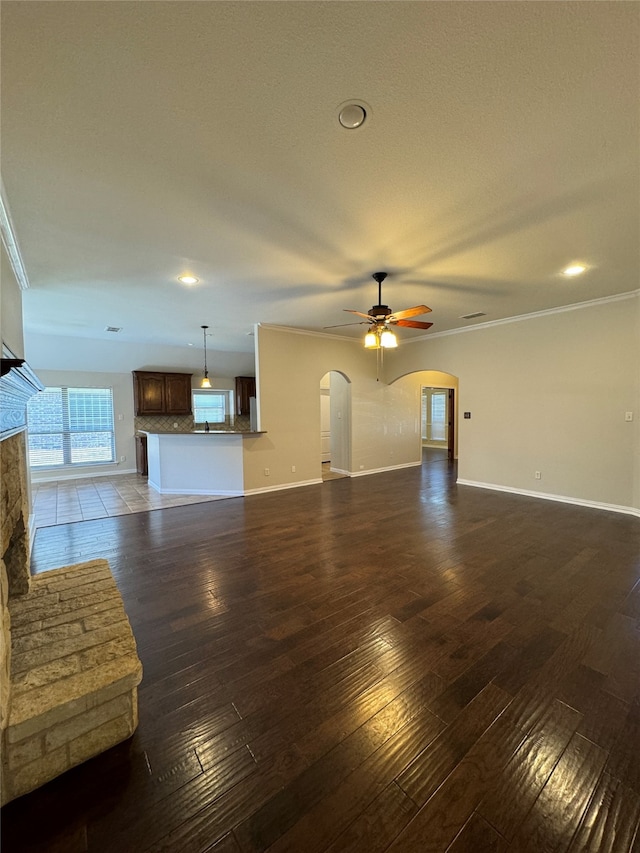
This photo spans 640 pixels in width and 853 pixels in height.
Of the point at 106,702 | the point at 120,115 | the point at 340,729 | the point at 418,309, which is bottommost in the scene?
the point at 340,729

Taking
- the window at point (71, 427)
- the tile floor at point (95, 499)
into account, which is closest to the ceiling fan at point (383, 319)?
the tile floor at point (95, 499)

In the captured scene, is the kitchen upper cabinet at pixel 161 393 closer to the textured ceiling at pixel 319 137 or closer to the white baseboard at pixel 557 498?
the textured ceiling at pixel 319 137

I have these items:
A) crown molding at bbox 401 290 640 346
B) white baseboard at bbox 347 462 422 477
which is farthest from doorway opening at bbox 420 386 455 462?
crown molding at bbox 401 290 640 346

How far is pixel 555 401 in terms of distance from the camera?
508 cm

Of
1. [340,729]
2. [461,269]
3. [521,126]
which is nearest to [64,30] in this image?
[521,126]

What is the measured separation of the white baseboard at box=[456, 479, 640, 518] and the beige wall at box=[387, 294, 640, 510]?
4cm

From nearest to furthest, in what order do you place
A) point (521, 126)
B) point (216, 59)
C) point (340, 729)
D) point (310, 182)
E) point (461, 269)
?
point (216, 59)
point (340, 729)
point (521, 126)
point (310, 182)
point (461, 269)

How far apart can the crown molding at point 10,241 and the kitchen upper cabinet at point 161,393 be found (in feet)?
14.5

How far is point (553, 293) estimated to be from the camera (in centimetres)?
425

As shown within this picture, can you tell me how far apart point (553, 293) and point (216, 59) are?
443cm

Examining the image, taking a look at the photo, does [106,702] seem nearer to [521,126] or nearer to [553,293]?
[521,126]

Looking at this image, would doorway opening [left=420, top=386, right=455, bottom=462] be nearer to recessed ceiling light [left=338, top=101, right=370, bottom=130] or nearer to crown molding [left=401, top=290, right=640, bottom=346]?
crown molding [left=401, top=290, right=640, bottom=346]

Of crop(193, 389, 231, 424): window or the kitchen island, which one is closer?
the kitchen island

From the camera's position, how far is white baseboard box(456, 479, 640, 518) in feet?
14.7
